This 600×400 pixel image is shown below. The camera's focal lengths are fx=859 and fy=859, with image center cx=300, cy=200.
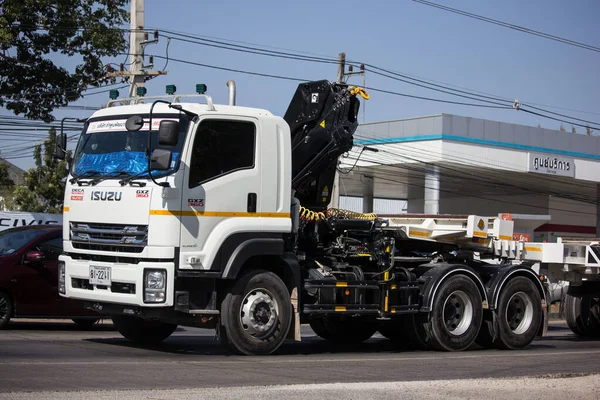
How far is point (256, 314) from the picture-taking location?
1091cm

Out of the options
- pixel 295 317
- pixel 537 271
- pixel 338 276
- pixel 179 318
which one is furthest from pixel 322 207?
pixel 537 271

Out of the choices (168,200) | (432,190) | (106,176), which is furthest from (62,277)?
(432,190)

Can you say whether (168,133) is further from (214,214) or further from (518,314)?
(518,314)

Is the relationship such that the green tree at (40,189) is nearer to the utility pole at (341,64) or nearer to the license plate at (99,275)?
the utility pole at (341,64)

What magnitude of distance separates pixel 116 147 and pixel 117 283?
172cm

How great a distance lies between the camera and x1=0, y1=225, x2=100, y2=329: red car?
13656 millimetres

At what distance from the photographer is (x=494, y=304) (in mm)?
13602

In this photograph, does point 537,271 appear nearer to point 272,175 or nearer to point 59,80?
point 272,175

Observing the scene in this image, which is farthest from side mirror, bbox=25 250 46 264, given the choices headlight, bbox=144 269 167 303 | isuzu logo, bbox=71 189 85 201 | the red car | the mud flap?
the mud flap

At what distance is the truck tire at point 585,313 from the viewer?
17.2 m

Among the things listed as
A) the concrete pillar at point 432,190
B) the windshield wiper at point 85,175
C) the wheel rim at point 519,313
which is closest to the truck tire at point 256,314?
the windshield wiper at point 85,175

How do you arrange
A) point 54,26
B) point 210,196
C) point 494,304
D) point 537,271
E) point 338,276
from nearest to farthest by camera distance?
point 210,196, point 338,276, point 494,304, point 537,271, point 54,26

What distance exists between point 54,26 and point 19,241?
8.24 m

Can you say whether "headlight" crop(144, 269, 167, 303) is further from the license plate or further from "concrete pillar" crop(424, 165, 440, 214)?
"concrete pillar" crop(424, 165, 440, 214)
